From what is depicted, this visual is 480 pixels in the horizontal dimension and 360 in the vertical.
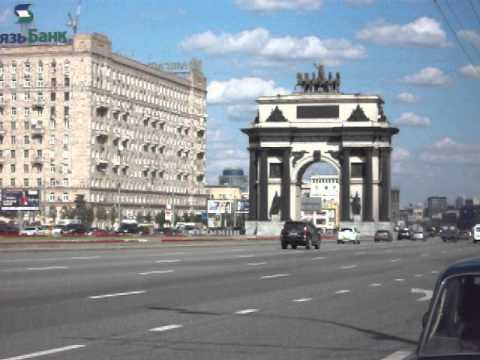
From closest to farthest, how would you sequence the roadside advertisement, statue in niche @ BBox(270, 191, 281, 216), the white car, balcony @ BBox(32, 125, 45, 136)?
the white car, statue in niche @ BBox(270, 191, 281, 216), balcony @ BBox(32, 125, 45, 136), the roadside advertisement

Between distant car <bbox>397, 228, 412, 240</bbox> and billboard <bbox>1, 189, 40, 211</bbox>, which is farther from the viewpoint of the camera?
distant car <bbox>397, 228, 412, 240</bbox>

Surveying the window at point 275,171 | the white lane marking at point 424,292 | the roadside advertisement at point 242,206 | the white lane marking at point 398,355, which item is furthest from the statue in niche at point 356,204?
the white lane marking at point 398,355

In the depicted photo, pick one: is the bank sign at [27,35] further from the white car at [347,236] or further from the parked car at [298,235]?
the parked car at [298,235]

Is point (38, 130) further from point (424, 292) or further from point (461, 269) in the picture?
point (461, 269)

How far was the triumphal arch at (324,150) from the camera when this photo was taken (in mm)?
130000

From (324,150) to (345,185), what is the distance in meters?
5.82

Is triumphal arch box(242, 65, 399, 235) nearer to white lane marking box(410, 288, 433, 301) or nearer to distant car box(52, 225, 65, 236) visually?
distant car box(52, 225, 65, 236)

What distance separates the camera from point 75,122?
133 m

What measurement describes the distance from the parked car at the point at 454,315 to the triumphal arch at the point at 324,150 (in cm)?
12172

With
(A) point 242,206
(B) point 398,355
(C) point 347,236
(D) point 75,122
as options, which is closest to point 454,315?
(B) point 398,355

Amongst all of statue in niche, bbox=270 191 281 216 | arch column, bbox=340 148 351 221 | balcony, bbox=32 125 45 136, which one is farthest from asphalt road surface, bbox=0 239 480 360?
balcony, bbox=32 125 45 136

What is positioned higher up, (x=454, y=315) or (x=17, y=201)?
(x=17, y=201)

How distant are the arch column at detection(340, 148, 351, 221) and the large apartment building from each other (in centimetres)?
2961

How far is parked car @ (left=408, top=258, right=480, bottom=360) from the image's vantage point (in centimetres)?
680
